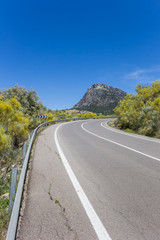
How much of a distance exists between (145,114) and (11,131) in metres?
14.5

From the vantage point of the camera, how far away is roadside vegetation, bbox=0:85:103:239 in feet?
13.6

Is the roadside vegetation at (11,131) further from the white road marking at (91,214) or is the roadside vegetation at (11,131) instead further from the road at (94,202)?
the white road marking at (91,214)

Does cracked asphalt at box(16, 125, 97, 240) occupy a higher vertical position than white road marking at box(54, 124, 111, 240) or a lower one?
lower

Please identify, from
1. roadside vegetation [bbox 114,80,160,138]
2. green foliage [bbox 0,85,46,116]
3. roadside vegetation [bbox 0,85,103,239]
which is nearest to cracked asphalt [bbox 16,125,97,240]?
roadside vegetation [bbox 0,85,103,239]

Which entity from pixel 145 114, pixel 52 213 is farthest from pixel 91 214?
pixel 145 114

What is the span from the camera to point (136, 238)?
7.57 feet

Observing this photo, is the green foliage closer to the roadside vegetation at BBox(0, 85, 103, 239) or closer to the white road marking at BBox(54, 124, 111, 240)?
the roadside vegetation at BBox(0, 85, 103, 239)

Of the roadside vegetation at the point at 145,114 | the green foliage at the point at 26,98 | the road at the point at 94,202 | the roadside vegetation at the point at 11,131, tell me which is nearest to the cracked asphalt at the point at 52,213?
the road at the point at 94,202

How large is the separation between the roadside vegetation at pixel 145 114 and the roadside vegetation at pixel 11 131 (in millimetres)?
11451

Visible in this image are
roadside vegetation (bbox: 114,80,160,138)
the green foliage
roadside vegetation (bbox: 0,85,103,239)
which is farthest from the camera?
the green foliage

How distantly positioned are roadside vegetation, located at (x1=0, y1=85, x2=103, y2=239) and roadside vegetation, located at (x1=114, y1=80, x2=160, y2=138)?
11451mm

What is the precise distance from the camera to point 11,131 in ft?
56.3

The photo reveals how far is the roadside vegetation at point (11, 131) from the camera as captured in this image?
4.13 m

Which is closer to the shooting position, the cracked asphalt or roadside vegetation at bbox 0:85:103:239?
the cracked asphalt
